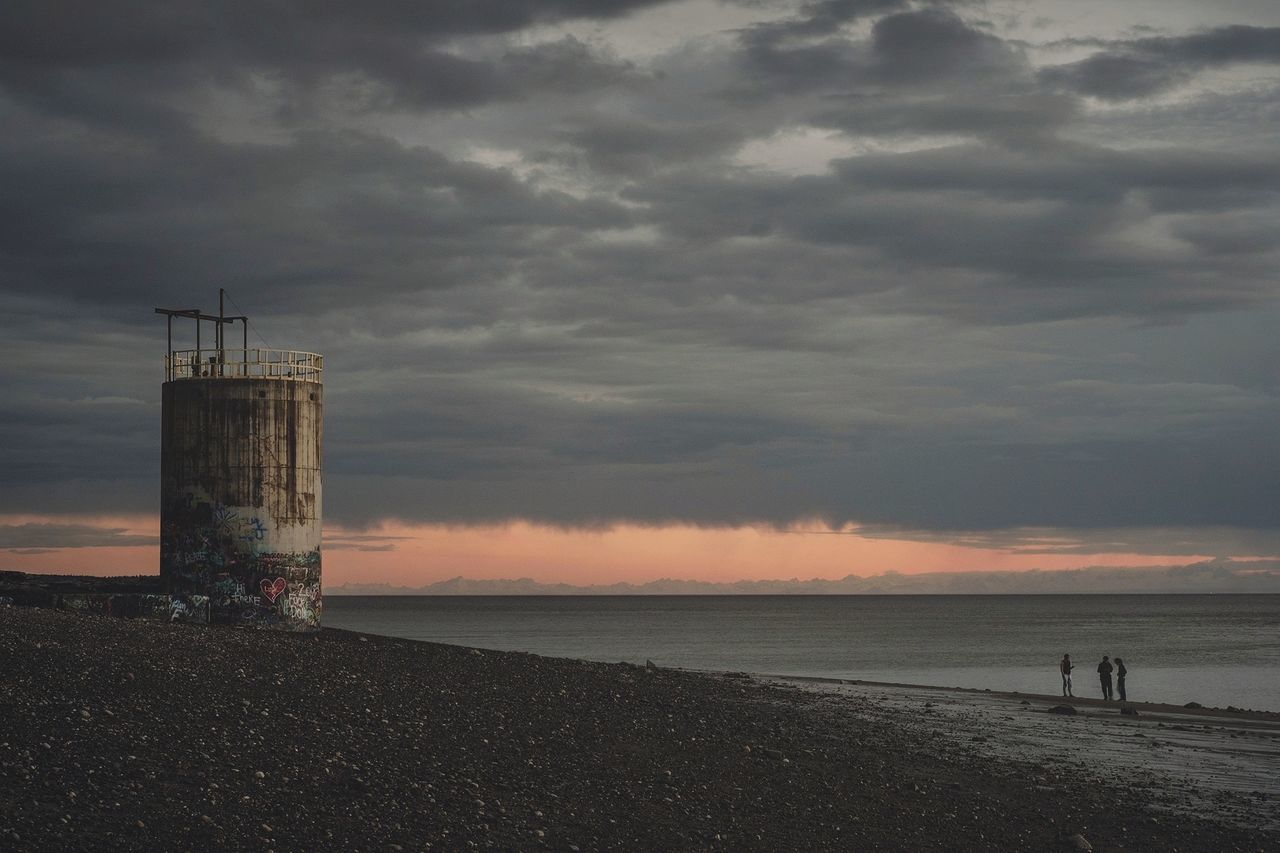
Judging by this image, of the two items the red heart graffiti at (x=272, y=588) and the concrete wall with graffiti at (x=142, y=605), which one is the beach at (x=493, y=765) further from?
the red heart graffiti at (x=272, y=588)

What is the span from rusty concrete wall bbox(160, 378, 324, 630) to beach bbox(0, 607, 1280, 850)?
460cm

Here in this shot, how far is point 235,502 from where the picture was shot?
4438 cm

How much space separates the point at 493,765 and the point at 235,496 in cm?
2383

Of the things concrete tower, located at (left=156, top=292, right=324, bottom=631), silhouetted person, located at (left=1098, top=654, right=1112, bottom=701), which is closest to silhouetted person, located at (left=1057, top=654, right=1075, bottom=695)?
silhouetted person, located at (left=1098, top=654, right=1112, bottom=701)

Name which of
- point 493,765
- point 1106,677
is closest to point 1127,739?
point 1106,677

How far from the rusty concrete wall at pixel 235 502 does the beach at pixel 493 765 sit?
4598 mm

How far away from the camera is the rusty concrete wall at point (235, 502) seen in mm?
44250

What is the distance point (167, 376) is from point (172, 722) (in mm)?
25984

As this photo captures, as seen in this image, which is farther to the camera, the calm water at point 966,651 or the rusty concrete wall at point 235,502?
the calm water at point 966,651

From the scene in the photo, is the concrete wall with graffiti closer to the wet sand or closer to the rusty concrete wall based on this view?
→ the rusty concrete wall

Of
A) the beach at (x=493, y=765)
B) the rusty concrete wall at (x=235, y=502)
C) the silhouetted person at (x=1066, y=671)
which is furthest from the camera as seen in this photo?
the silhouetted person at (x=1066, y=671)

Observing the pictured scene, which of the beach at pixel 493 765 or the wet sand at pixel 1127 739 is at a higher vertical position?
the beach at pixel 493 765

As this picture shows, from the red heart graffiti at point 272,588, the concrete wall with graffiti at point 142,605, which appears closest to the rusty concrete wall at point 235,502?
the red heart graffiti at point 272,588

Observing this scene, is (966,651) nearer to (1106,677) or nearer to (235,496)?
(1106,677)
